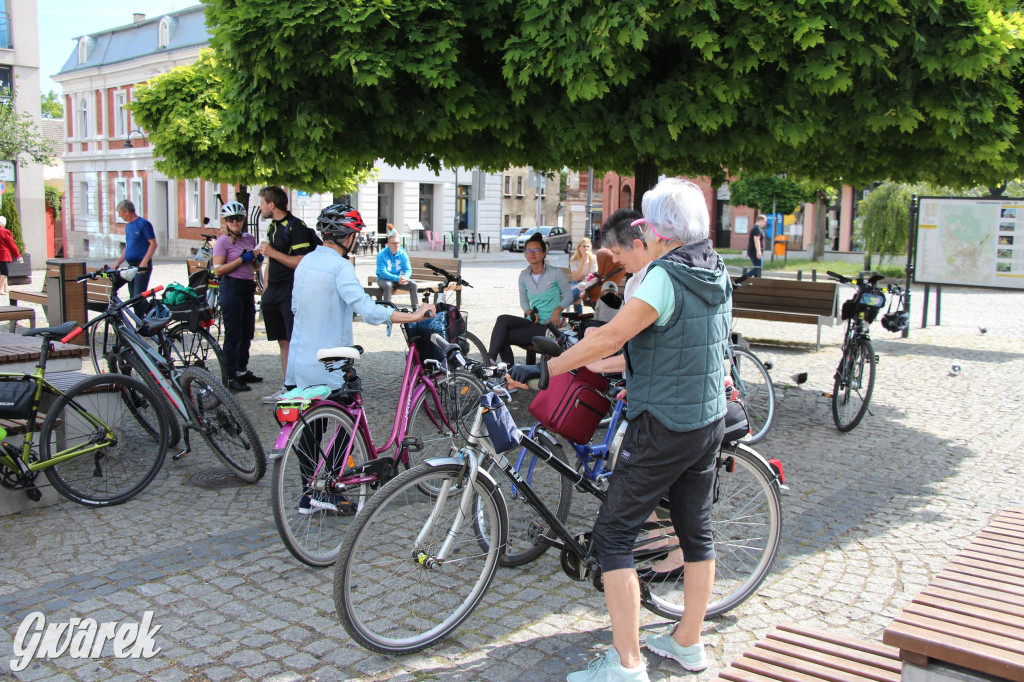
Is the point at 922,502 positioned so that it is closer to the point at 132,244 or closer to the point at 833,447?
the point at 833,447

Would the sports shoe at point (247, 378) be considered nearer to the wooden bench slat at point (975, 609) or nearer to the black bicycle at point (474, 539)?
the black bicycle at point (474, 539)

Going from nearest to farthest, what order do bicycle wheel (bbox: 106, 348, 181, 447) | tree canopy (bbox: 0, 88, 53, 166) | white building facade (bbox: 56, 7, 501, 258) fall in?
bicycle wheel (bbox: 106, 348, 181, 447) → tree canopy (bbox: 0, 88, 53, 166) → white building facade (bbox: 56, 7, 501, 258)

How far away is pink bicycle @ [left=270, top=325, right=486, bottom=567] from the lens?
4.57m

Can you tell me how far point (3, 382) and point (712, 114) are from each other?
15.8 ft

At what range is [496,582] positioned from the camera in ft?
14.5

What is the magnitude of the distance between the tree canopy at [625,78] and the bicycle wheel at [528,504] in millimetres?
2861

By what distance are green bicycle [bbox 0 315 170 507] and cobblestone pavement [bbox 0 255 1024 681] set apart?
0.58 ft

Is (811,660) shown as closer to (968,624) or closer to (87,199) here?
(968,624)

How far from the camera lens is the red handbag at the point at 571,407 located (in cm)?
422

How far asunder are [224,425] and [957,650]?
182 inches

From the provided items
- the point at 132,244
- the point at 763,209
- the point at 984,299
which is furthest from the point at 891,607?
the point at 763,209

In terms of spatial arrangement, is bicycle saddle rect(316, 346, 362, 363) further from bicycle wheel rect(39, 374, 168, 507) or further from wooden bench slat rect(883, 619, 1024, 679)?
wooden bench slat rect(883, 619, 1024, 679)

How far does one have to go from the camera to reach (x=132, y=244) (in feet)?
39.3

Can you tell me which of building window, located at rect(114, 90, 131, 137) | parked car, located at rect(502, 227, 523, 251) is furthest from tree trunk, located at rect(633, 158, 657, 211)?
building window, located at rect(114, 90, 131, 137)
